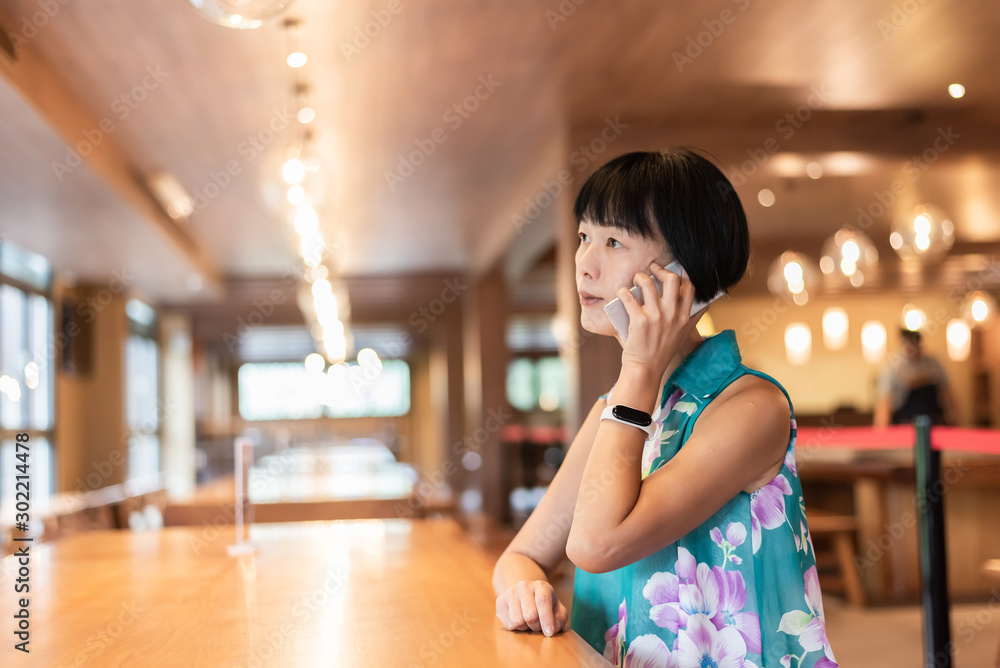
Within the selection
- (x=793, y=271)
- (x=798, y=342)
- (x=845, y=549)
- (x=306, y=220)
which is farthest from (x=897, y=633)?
(x=798, y=342)

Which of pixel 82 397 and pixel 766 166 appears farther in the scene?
pixel 82 397

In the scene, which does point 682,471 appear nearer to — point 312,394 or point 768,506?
point 768,506

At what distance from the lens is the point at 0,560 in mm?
1762

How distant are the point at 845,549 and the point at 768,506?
189 inches

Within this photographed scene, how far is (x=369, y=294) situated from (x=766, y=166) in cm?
693

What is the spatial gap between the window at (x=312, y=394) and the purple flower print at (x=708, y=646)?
21537 mm

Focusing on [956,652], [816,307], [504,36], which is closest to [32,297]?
[504,36]

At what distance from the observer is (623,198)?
1.15 meters

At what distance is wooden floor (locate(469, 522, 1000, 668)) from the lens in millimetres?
3953

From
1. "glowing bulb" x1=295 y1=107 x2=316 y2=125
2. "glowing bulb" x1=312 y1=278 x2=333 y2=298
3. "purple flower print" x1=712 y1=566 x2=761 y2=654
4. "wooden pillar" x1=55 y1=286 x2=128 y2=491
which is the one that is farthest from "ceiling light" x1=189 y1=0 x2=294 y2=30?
"wooden pillar" x1=55 y1=286 x2=128 y2=491

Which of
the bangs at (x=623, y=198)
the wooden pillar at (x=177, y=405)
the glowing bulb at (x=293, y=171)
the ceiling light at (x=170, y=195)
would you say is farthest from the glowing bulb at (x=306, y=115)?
the wooden pillar at (x=177, y=405)

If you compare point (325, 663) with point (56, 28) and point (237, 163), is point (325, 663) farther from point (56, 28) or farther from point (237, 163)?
point (237, 163)

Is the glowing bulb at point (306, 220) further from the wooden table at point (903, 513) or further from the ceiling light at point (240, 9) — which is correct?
the wooden table at point (903, 513)

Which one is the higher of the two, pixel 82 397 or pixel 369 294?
pixel 369 294
